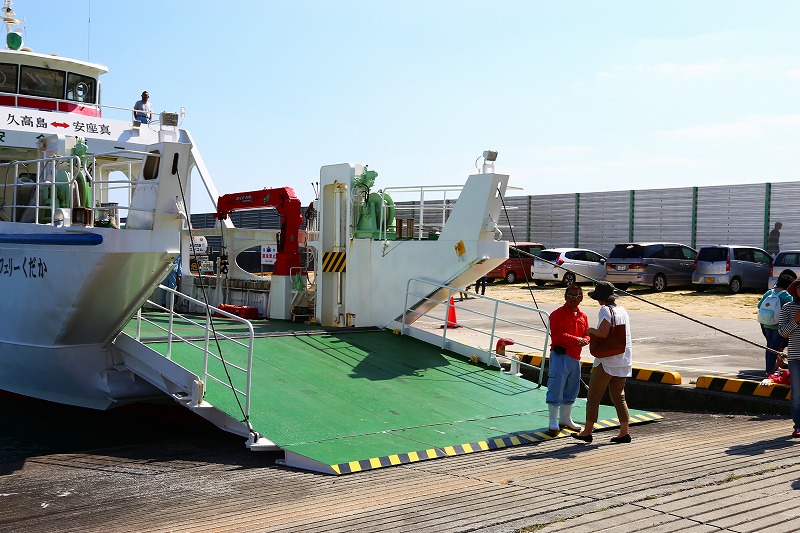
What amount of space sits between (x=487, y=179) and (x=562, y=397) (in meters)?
3.99

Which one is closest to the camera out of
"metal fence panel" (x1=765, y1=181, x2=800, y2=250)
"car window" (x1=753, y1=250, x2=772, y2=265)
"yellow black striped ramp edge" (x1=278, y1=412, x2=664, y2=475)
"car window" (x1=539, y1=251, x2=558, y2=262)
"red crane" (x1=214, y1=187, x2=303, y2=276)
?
"yellow black striped ramp edge" (x1=278, y1=412, x2=664, y2=475)

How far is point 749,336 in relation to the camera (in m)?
19.0

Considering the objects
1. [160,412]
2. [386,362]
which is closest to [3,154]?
[160,412]

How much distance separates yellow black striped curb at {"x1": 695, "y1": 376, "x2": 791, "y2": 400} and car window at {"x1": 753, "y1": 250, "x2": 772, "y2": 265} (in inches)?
673

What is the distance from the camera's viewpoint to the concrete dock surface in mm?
6297

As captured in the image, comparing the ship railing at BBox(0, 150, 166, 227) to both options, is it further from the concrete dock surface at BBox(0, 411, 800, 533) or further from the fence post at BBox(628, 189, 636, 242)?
the fence post at BBox(628, 189, 636, 242)

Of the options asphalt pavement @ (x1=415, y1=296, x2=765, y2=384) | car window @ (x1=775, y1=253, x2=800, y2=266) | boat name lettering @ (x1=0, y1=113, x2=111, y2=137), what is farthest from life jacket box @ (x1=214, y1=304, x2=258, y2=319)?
car window @ (x1=775, y1=253, x2=800, y2=266)

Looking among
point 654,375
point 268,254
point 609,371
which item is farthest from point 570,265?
point 609,371

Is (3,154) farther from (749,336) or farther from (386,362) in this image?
(749,336)

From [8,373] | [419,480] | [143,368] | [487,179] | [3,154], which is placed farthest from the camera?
[3,154]

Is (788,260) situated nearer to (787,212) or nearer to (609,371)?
(787,212)

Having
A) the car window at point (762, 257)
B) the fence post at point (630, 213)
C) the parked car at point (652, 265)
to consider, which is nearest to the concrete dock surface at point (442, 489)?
the car window at point (762, 257)

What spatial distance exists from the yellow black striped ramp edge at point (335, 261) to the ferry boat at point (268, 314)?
0.05 ft

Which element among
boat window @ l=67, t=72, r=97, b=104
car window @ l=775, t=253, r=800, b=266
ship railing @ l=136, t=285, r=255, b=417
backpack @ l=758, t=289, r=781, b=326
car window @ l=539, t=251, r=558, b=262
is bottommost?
ship railing @ l=136, t=285, r=255, b=417
